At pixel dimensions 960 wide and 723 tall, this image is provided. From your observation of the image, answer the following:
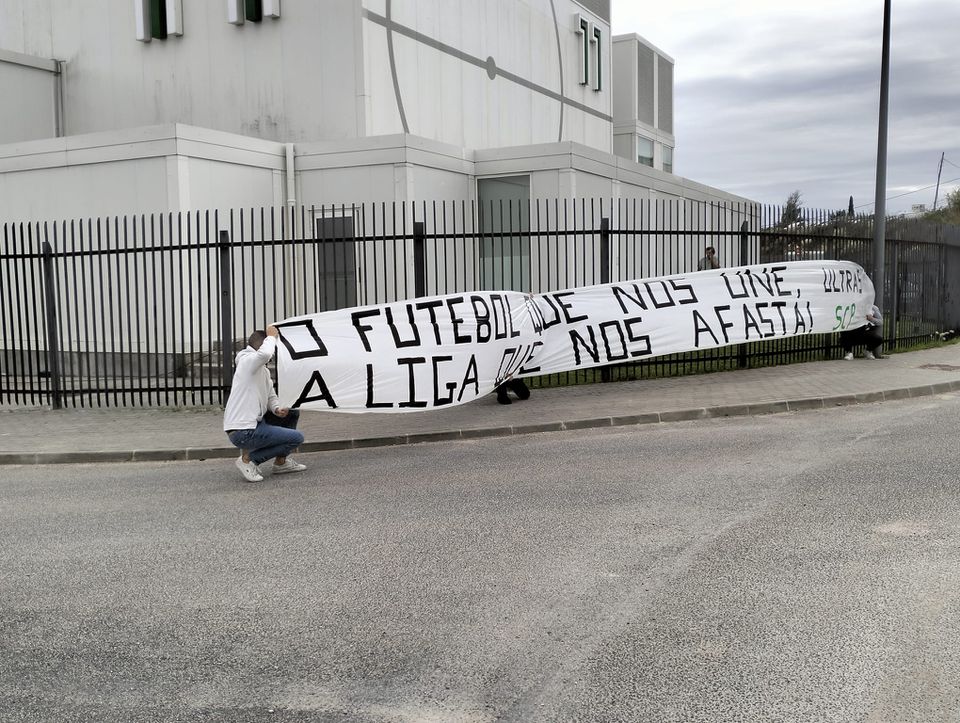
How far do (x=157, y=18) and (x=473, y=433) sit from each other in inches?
652

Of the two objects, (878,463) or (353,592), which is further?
(878,463)

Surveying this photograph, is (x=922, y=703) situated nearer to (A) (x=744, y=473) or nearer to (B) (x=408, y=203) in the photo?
(A) (x=744, y=473)

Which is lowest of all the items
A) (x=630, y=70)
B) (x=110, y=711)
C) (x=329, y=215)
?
(x=110, y=711)

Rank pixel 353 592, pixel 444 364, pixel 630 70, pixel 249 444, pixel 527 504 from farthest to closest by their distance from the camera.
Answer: pixel 630 70, pixel 444 364, pixel 249 444, pixel 527 504, pixel 353 592

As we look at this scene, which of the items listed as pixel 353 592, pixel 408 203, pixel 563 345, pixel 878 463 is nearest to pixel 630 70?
pixel 408 203

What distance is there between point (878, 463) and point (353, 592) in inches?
202

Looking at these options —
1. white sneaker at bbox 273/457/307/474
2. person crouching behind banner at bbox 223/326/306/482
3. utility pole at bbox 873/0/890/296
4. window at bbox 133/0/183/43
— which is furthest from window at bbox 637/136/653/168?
person crouching behind banner at bbox 223/326/306/482

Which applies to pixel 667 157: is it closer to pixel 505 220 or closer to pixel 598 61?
pixel 598 61

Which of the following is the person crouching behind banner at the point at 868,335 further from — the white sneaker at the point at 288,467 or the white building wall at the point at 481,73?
the white building wall at the point at 481,73

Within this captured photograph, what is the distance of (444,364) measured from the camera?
1091 centimetres

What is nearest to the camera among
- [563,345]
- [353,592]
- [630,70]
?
[353,592]

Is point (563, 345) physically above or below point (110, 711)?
above

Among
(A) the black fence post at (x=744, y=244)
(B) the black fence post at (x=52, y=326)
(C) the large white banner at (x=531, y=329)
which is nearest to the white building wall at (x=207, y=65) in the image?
(B) the black fence post at (x=52, y=326)

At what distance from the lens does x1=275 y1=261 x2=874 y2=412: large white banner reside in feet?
33.2
